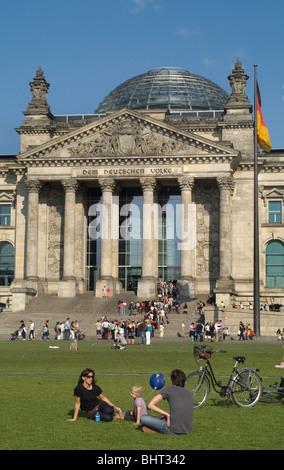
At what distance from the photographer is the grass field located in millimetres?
15250

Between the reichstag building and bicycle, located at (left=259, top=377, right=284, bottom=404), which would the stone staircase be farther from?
bicycle, located at (left=259, top=377, right=284, bottom=404)

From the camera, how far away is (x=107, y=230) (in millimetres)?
80875

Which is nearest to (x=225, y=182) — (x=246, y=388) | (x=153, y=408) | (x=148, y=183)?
(x=148, y=183)

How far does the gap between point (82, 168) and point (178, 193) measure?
10.4 metres

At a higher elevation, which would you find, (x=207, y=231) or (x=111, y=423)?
(x=207, y=231)

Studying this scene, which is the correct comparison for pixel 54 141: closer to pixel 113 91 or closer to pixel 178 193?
pixel 178 193

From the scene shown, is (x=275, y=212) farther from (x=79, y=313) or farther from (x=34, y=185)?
(x=79, y=313)

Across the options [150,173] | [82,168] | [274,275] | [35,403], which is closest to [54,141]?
[82,168]

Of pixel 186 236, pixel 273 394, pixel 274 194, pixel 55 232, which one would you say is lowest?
pixel 273 394

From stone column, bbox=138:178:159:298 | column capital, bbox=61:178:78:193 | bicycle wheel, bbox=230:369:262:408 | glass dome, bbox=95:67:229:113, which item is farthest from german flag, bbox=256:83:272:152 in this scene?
bicycle wheel, bbox=230:369:262:408

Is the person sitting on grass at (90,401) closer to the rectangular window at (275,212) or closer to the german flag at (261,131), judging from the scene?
the german flag at (261,131)

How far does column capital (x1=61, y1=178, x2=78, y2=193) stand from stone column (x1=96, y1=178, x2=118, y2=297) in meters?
2.59

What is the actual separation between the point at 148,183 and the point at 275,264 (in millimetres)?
16116
